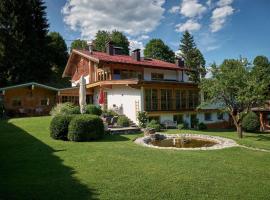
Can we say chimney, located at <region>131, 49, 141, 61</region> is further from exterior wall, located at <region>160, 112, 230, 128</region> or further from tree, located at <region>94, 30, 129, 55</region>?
tree, located at <region>94, 30, 129, 55</region>

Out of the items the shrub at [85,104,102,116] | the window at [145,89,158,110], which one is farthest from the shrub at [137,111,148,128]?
the shrub at [85,104,102,116]

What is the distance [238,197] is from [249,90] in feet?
42.0

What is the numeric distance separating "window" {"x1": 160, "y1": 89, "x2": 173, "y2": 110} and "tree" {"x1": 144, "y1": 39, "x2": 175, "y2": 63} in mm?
35525

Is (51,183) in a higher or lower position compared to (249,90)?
lower

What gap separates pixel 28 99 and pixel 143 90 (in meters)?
15.1

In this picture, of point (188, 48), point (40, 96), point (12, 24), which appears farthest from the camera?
point (188, 48)

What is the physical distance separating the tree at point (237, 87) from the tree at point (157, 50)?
3829 centimetres

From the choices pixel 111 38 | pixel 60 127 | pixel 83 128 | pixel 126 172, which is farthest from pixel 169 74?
pixel 111 38

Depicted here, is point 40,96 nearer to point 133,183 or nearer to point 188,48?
point 133,183

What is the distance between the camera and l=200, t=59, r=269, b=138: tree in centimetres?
1703

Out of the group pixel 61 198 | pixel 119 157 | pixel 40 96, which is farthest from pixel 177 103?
pixel 61 198

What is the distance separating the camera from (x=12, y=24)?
38094 mm

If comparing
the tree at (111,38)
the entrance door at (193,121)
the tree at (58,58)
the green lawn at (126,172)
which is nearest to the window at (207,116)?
the entrance door at (193,121)

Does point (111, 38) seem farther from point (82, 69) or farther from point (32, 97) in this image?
point (32, 97)
